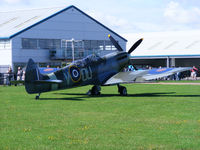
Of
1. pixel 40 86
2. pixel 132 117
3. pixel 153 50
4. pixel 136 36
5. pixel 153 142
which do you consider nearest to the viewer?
pixel 153 142

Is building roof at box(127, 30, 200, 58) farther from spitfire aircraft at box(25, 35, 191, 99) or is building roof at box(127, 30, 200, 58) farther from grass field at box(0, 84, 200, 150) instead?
grass field at box(0, 84, 200, 150)

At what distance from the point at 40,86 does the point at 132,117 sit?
25.1 feet

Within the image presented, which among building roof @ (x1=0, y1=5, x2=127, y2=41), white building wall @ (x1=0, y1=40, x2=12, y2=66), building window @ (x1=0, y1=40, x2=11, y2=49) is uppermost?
building roof @ (x1=0, y1=5, x2=127, y2=41)

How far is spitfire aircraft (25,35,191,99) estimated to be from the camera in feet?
65.3

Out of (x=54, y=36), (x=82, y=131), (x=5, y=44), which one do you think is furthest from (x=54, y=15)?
(x=82, y=131)

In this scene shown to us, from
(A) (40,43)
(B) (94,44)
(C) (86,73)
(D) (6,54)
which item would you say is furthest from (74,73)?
(B) (94,44)

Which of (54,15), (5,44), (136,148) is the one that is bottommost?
(136,148)

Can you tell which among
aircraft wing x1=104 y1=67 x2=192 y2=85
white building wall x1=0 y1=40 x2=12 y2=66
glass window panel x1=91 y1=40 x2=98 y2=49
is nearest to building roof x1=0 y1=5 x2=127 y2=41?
white building wall x1=0 y1=40 x2=12 y2=66

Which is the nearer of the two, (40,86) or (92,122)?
(92,122)

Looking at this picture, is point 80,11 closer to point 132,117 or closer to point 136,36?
point 136,36

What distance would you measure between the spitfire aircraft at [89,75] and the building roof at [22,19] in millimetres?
22680

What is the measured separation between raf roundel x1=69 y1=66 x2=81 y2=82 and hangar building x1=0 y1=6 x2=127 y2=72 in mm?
22751

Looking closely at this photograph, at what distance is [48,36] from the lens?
49.6 m

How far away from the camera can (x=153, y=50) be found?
6369 centimetres
